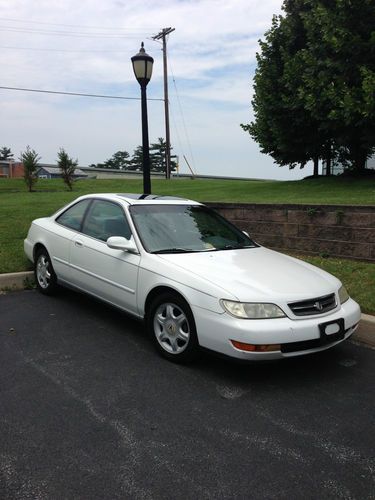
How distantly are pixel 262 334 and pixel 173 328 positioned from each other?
850 millimetres

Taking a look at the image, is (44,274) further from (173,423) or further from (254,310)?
(173,423)

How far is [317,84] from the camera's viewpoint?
13.6 m

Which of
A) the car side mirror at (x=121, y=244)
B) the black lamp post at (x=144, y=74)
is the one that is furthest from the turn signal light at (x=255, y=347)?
the black lamp post at (x=144, y=74)

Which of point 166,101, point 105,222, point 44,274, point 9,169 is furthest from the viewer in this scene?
point 9,169

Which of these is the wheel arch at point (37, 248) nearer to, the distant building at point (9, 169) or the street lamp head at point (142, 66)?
the street lamp head at point (142, 66)

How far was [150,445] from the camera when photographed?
285 cm

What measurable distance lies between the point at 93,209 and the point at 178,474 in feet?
11.6

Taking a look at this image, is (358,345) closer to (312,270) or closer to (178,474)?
(312,270)

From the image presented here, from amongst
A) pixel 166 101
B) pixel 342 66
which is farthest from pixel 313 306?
pixel 166 101

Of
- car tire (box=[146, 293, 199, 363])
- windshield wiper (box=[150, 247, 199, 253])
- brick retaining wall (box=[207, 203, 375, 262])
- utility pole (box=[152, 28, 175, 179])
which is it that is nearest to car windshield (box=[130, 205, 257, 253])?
windshield wiper (box=[150, 247, 199, 253])

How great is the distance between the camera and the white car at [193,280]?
11.9ft

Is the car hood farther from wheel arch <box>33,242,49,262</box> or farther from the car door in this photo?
wheel arch <box>33,242,49,262</box>

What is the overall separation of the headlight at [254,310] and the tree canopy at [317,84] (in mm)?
9519

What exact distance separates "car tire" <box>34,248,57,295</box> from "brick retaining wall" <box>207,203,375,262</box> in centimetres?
352
